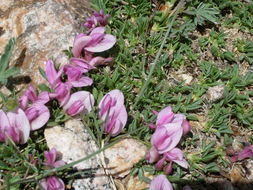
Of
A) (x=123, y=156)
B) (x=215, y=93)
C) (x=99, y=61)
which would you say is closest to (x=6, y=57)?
(x=99, y=61)

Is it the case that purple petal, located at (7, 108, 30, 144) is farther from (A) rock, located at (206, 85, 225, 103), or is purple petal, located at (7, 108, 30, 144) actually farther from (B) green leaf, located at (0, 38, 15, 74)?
(A) rock, located at (206, 85, 225, 103)

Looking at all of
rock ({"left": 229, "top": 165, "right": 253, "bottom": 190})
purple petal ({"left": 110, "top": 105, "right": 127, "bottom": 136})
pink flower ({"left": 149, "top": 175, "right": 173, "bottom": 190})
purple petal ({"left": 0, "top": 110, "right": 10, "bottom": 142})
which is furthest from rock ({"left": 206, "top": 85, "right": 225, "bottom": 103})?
purple petal ({"left": 0, "top": 110, "right": 10, "bottom": 142})

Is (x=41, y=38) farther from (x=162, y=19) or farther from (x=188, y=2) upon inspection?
(x=188, y=2)

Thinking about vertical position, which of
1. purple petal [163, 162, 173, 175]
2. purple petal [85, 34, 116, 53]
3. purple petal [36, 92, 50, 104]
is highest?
purple petal [85, 34, 116, 53]

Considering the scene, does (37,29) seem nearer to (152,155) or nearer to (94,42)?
(94,42)

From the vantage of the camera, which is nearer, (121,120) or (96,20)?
(121,120)
